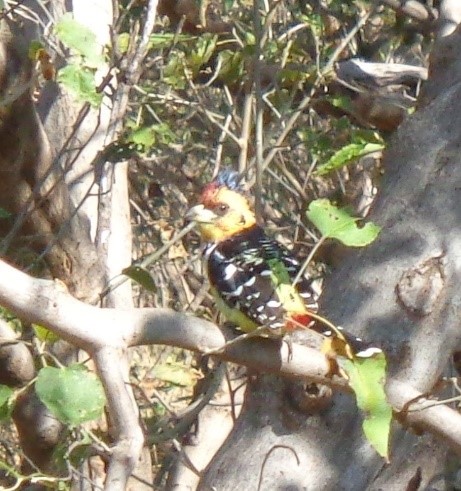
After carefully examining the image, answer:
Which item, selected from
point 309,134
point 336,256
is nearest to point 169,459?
point 336,256

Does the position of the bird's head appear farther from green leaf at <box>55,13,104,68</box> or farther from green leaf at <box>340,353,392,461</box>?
green leaf at <box>340,353,392,461</box>

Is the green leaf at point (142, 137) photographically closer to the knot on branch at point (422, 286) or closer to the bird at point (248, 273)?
the bird at point (248, 273)

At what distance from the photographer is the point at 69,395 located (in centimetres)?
191

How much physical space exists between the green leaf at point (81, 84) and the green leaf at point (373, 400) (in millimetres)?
919

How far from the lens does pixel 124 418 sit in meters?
1.70

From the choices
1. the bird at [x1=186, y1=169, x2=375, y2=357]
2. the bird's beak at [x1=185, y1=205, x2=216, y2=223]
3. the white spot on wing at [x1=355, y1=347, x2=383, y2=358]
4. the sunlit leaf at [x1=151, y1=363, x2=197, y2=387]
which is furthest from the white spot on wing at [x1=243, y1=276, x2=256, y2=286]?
the sunlit leaf at [x1=151, y1=363, x2=197, y2=387]

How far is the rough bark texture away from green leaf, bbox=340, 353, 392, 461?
56 cm

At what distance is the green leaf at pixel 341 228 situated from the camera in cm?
215

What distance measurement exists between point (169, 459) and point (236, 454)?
1555 mm

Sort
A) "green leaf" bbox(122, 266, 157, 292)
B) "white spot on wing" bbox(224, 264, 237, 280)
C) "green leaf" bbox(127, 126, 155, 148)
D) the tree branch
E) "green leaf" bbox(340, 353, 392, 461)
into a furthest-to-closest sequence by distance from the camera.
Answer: "green leaf" bbox(127, 126, 155, 148)
"white spot on wing" bbox(224, 264, 237, 280)
"green leaf" bbox(122, 266, 157, 292)
"green leaf" bbox(340, 353, 392, 461)
the tree branch

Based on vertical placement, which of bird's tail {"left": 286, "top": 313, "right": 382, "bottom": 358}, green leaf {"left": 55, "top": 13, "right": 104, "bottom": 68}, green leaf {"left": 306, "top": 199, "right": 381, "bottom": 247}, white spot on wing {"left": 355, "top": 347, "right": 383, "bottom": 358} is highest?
green leaf {"left": 55, "top": 13, "right": 104, "bottom": 68}

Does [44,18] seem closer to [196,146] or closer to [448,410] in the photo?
[196,146]

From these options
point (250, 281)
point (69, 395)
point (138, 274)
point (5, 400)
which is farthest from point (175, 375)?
point (69, 395)

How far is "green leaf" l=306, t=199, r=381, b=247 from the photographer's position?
2.15 metres
